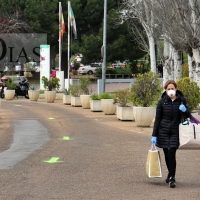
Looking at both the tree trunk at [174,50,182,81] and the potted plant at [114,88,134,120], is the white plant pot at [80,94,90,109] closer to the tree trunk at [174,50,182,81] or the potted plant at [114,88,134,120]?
the tree trunk at [174,50,182,81]

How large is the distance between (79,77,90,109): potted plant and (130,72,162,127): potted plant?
8.10 metres

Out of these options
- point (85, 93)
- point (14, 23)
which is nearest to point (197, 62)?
point (85, 93)

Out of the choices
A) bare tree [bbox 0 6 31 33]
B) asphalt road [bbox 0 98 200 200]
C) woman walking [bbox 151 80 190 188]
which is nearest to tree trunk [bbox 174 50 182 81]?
asphalt road [bbox 0 98 200 200]

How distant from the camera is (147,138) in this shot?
54.5 ft

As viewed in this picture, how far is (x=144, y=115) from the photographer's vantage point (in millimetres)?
19469

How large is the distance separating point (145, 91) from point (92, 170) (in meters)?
9.28

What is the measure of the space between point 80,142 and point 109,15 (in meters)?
39.9

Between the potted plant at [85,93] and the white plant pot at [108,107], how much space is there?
3.56 meters

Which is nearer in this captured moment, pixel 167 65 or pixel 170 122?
pixel 170 122

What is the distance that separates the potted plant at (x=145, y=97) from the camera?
64.0 ft

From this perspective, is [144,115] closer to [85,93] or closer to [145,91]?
[145,91]

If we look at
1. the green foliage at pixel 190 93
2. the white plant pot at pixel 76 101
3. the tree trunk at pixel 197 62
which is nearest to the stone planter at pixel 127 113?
the green foliage at pixel 190 93

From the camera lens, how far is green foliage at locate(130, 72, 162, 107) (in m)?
20.0

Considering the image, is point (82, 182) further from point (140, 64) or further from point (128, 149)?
point (140, 64)
